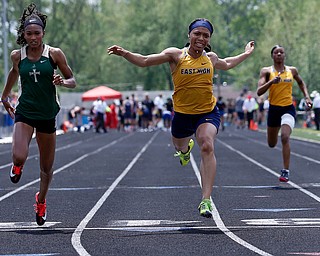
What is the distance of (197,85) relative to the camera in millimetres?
10984

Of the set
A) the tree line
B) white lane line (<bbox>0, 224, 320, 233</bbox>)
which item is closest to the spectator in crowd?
the tree line

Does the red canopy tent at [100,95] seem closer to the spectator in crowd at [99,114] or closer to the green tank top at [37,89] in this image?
the spectator in crowd at [99,114]

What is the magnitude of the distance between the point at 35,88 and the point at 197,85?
1.80 metres

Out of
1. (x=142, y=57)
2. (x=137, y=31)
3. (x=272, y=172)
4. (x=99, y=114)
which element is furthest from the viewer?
(x=137, y=31)

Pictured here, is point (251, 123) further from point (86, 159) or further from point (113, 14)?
point (113, 14)

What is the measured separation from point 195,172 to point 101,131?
32162 mm

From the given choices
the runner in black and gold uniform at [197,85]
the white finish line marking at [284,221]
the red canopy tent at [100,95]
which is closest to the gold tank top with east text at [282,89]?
the runner in black and gold uniform at [197,85]

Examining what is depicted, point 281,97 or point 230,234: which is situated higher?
point 281,97

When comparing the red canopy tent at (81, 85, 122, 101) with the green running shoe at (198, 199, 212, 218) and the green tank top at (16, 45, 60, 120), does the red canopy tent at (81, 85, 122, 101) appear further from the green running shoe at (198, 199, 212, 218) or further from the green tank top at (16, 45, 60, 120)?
the green running shoe at (198, 199, 212, 218)

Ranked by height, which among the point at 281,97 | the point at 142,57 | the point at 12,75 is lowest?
the point at 281,97

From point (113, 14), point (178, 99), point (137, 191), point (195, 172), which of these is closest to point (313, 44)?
point (195, 172)

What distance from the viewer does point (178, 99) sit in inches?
441

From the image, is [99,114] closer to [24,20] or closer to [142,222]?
[142,222]

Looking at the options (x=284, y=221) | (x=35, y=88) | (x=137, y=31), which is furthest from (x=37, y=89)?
(x=137, y=31)
